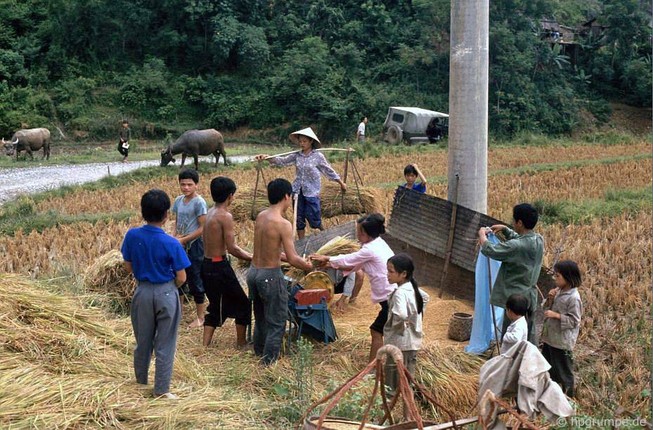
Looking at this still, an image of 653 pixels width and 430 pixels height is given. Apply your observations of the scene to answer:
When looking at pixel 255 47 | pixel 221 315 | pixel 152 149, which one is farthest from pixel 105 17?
pixel 221 315

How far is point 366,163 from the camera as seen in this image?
1967cm

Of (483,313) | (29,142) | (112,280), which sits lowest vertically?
(29,142)

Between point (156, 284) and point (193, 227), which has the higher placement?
point (156, 284)

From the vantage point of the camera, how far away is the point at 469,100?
8.23 metres

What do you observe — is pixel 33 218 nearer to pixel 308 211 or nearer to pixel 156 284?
pixel 308 211

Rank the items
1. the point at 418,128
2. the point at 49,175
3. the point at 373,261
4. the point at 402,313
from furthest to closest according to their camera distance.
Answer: the point at 418,128 → the point at 49,175 → the point at 373,261 → the point at 402,313

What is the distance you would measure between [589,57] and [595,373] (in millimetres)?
35060

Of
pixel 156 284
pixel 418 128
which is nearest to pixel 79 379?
pixel 156 284

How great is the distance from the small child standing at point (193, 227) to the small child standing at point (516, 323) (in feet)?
9.49

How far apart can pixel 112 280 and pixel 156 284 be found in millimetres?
2644

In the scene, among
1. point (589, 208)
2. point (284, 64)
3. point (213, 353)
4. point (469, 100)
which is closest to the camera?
point (213, 353)

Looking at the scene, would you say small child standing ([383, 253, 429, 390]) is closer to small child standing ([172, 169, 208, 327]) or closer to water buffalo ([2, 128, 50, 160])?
small child standing ([172, 169, 208, 327])

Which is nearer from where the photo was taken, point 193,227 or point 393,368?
point 393,368

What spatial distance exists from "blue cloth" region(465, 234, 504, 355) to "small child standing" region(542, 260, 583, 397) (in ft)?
2.08
